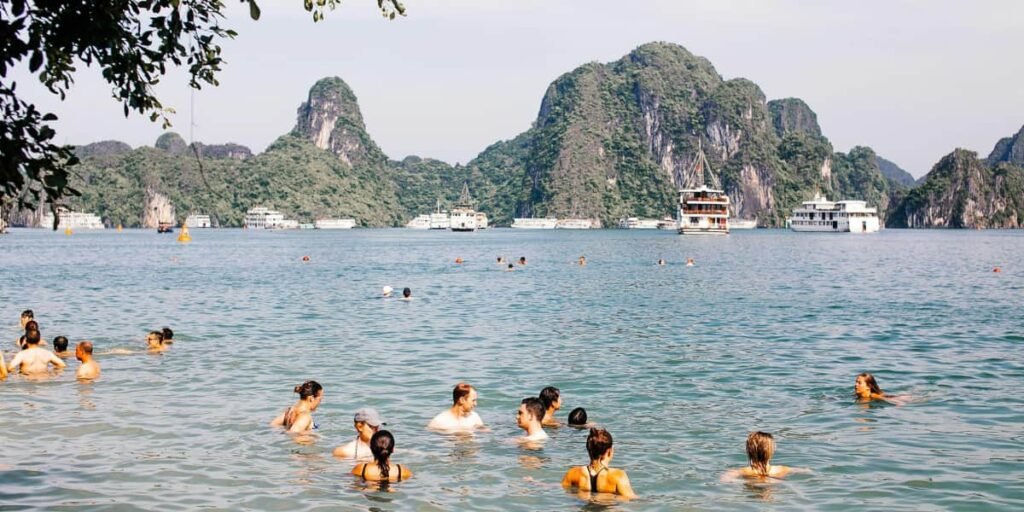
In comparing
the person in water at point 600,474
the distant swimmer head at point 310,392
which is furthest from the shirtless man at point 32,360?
the person in water at point 600,474

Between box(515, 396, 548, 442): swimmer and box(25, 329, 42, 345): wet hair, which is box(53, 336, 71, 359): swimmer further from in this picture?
box(515, 396, 548, 442): swimmer

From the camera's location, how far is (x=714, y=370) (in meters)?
23.3

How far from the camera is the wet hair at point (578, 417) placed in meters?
16.8

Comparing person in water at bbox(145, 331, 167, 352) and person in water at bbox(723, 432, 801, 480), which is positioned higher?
person in water at bbox(145, 331, 167, 352)

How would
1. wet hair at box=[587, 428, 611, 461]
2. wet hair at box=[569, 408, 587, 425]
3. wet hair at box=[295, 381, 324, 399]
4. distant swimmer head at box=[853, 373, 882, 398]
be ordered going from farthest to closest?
distant swimmer head at box=[853, 373, 882, 398] → wet hair at box=[569, 408, 587, 425] → wet hair at box=[295, 381, 324, 399] → wet hair at box=[587, 428, 611, 461]

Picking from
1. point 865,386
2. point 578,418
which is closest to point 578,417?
point 578,418

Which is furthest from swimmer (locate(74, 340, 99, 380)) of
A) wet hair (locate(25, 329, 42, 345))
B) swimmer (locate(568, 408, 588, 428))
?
swimmer (locate(568, 408, 588, 428))

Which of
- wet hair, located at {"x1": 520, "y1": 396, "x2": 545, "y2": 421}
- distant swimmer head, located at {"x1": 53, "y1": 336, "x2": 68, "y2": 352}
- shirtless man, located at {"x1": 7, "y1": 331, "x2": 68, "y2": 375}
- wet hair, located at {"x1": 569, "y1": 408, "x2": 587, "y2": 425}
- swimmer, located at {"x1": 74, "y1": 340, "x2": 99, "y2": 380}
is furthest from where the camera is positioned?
distant swimmer head, located at {"x1": 53, "y1": 336, "x2": 68, "y2": 352}

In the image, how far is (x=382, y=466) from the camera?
42.5 feet

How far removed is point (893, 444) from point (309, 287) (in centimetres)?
4234

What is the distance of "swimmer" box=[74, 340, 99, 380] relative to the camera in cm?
2056

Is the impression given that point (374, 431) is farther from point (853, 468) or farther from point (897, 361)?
point (897, 361)

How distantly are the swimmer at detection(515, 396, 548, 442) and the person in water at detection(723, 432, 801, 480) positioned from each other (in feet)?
11.3

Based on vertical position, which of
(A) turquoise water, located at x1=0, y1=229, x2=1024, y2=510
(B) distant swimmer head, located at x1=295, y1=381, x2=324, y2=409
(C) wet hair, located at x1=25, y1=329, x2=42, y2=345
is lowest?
(A) turquoise water, located at x1=0, y1=229, x2=1024, y2=510
